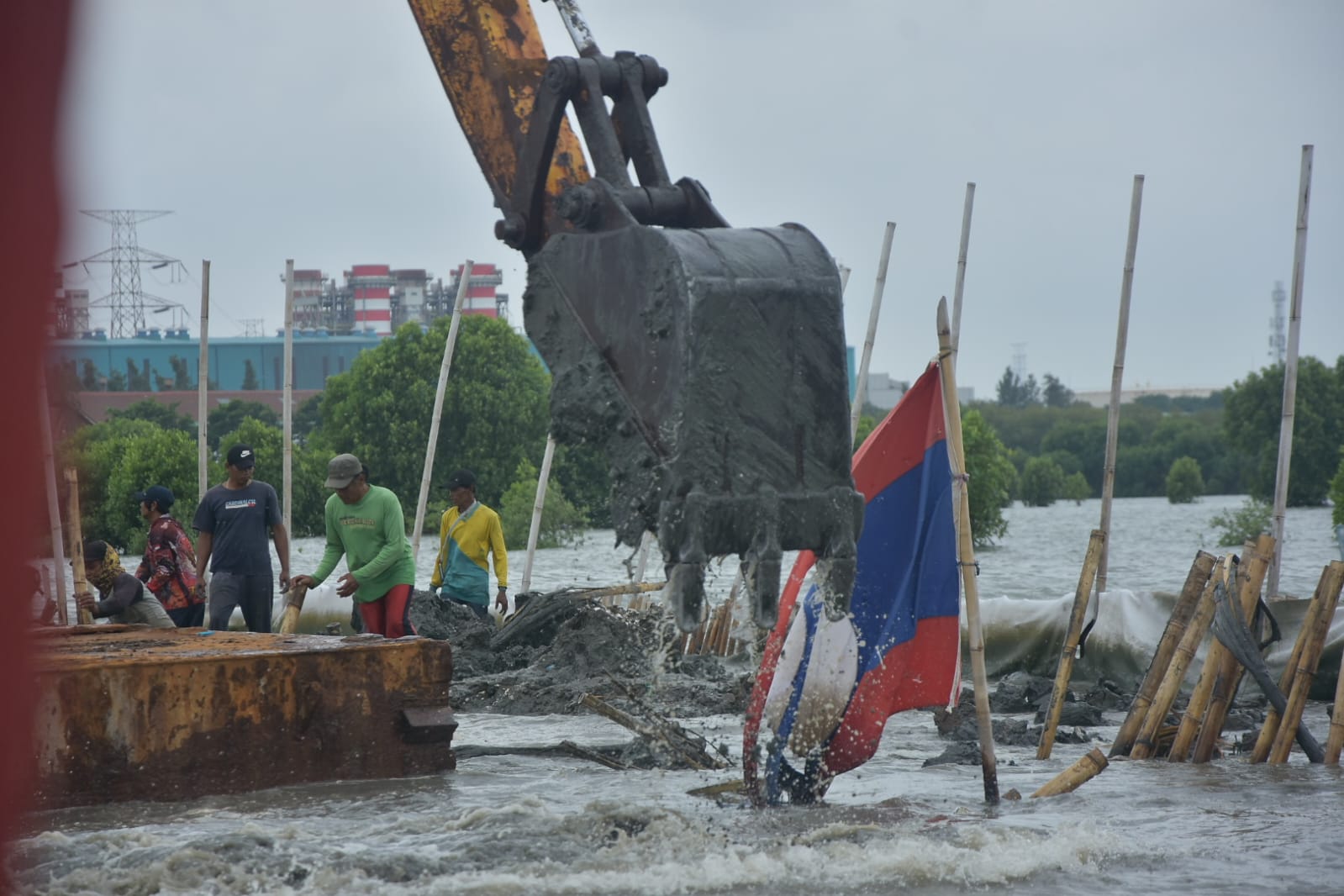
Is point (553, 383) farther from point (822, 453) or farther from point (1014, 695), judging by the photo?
point (1014, 695)

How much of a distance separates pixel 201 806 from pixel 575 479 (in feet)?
152

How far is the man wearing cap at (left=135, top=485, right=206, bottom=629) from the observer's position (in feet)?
37.3

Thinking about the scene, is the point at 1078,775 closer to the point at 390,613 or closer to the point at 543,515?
the point at 390,613

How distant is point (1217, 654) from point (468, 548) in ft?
21.7

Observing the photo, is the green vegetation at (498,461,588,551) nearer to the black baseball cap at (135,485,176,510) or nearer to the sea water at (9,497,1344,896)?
the black baseball cap at (135,485,176,510)

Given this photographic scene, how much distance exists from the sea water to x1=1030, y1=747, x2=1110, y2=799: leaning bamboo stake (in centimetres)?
10

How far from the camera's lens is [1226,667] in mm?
8164

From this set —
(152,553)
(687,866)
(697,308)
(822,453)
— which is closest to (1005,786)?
(687,866)

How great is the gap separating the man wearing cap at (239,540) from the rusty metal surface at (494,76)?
17.0ft

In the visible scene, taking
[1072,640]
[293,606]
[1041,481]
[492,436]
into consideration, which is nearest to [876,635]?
[1072,640]

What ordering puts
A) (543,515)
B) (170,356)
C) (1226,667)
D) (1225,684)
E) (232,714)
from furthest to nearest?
(543,515) → (1225,684) → (1226,667) → (232,714) → (170,356)

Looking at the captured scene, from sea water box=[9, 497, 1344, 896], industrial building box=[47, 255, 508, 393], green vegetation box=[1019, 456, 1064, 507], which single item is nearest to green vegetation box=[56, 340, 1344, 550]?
industrial building box=[47, 255, 508, 393]

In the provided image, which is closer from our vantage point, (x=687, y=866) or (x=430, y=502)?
(x=687, y=866)

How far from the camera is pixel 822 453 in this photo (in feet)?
16.0
